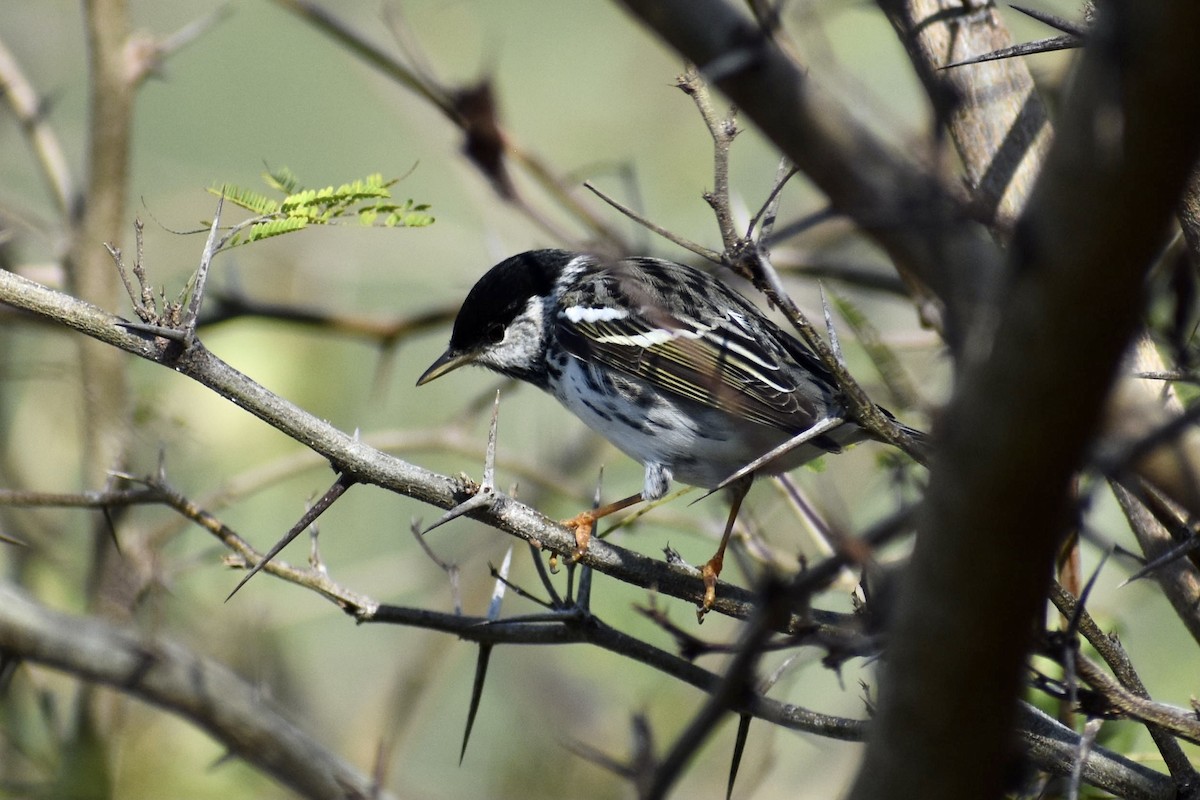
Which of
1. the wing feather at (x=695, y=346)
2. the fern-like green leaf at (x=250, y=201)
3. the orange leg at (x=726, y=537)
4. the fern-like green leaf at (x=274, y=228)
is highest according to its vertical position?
the wing feather at (x=695, y=346)

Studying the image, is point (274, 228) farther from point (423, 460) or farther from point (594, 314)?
point (423, 460)

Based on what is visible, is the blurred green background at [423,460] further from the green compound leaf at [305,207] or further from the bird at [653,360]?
the green compound leaf at [305,207]

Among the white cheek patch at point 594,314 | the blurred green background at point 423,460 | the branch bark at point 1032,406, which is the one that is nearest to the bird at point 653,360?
the white cheek patch at point 594,314

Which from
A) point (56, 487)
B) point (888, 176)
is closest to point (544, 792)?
point (56, 487)

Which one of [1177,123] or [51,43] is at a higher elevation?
[51,43]

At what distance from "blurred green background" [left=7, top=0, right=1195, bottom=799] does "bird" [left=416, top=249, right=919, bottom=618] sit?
0.77ft

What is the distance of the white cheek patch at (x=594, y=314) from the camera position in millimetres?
5410

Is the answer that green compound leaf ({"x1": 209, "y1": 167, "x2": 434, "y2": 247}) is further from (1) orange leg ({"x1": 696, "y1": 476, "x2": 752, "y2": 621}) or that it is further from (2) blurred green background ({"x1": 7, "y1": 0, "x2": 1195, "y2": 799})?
(1) orange leg ({"x1": 696, "y1": 476, "x2": 752, "y2": 621})

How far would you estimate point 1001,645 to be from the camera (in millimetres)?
1488

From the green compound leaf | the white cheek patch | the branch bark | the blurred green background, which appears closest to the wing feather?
the white cheek patch

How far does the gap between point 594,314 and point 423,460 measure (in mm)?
4548

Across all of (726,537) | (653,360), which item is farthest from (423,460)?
(726,537)

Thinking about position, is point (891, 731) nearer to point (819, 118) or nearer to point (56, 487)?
point (819, 118)

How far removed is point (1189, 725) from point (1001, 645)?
147 centimetres
